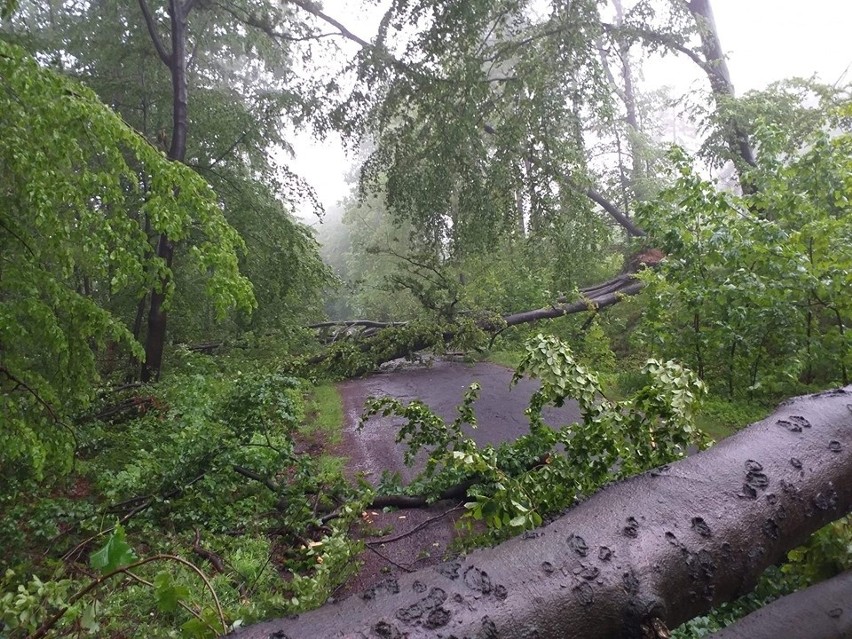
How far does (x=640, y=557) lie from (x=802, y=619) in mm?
546

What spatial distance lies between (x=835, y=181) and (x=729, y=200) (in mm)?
839

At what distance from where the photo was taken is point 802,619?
1.33 m

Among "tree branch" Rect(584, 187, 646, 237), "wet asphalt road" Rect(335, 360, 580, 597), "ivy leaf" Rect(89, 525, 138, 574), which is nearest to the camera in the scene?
"ivy leaf" Rect(89, 525, 138, 574)

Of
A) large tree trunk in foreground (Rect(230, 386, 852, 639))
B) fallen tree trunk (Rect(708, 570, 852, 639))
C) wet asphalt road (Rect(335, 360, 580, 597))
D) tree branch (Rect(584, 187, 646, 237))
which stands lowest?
wet asphalt road (Rect(335, 360, 580, 597))

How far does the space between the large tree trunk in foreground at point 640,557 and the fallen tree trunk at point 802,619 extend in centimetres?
11

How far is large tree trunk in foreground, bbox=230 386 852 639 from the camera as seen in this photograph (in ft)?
3.19

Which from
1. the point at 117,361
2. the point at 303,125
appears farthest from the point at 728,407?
the point at 117,361

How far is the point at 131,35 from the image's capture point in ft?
30.0

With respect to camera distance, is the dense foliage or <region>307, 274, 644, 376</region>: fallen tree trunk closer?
the dense foliage

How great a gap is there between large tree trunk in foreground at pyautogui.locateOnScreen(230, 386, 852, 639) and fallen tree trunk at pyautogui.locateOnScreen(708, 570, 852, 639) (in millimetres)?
115

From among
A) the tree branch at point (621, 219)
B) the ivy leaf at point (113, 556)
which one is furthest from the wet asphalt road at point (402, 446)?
the tree branch at point (621, 219)

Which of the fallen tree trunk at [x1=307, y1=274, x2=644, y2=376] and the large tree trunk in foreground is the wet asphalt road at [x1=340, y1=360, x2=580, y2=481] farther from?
the large tree trunk in foreground

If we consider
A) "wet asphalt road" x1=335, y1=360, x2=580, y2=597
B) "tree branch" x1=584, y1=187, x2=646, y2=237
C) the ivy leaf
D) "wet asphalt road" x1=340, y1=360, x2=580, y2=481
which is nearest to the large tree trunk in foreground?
the ivy leaf

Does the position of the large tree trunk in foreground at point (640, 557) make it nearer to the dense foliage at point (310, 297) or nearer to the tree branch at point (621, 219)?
the dense foliage at point (310, 297)
